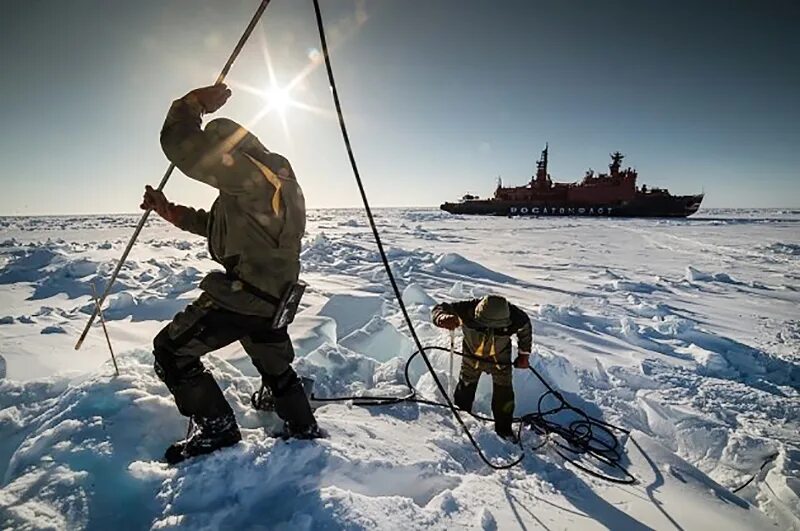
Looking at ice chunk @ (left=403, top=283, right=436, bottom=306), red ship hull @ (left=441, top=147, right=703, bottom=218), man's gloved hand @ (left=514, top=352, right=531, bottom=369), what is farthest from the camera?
red ship hull @ (left=441, top=147, right=703, bottom=218)

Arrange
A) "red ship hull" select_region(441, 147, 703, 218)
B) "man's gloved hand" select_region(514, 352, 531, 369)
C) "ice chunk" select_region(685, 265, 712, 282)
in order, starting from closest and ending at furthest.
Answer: "man's gloved hand" select_region(514, 352, 531, 369) → "ice chunk" select_region(685, 265, 712, 282) → "red ship hull" select_region(441, 147, 703, 218)

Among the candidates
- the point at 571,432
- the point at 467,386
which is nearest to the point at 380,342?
the point at 467,386

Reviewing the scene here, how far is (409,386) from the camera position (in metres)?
2.99

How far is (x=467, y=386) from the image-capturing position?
3.00 meters

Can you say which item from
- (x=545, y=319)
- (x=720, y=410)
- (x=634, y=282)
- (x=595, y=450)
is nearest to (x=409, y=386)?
(x=595, y=450)

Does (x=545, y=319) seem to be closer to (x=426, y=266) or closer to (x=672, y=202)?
(x=426, y=266)

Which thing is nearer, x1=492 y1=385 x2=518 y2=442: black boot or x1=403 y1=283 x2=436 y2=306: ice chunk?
x1=492 y1=385 x2=518 y2=442: black boot

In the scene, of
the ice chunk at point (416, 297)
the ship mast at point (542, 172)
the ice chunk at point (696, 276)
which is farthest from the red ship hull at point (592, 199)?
the ice chunk at point (416, 297)

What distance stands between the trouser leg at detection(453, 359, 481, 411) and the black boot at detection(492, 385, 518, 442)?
0.69ft

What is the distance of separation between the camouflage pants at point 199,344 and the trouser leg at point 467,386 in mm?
1601

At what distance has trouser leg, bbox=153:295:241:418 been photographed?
1.73 metres

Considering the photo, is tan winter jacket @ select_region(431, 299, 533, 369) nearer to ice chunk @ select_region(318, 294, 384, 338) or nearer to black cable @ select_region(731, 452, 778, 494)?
black cable @ select_region(731, 452, 778, 494)

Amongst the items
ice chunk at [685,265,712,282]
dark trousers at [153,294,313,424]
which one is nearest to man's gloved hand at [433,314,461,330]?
dark trousers at [153,294,313,424]

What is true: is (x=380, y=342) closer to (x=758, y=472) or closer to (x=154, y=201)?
(x=154, y=201)
